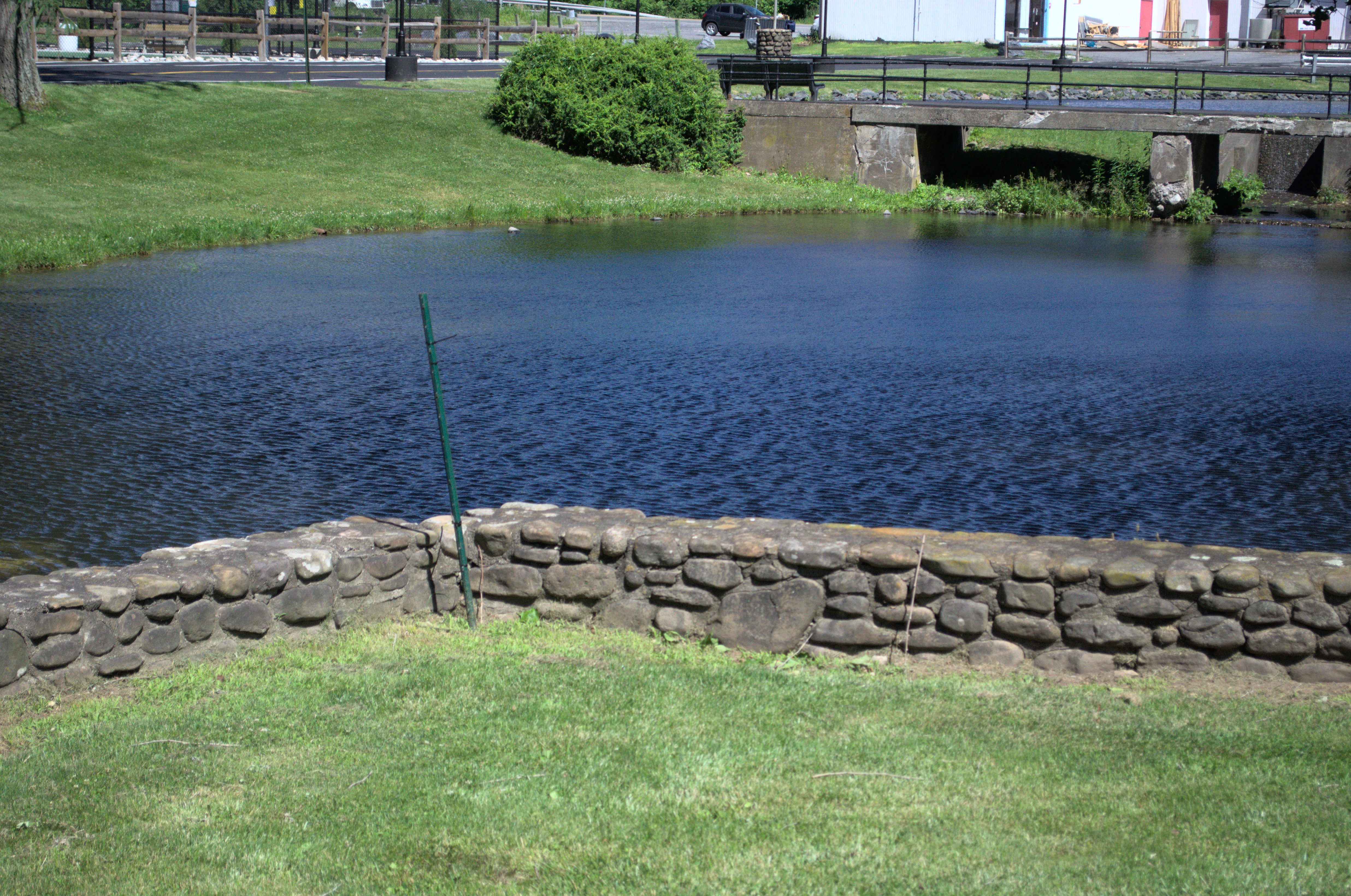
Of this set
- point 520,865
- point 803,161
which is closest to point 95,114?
point 803,161

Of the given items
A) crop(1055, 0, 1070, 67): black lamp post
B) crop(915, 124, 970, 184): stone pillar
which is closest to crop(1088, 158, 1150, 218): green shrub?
crop(915, 124, 970, 184): stone pillar

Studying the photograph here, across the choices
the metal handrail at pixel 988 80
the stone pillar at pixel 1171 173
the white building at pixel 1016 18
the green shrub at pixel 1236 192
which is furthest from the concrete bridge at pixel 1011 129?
the white building at pixel 1016 18

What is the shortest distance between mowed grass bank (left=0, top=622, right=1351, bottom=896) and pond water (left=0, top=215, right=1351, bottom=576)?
3281 mm

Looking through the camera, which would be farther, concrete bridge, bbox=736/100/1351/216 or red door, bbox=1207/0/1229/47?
red door, bbox=1207/0/1229/47

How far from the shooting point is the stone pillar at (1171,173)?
32438 millimetres

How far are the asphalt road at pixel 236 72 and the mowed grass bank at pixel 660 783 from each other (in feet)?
113

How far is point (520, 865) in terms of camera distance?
450cm

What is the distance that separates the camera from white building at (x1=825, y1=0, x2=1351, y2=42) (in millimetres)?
62594

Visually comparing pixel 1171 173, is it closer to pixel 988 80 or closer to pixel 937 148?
pixel 937 148

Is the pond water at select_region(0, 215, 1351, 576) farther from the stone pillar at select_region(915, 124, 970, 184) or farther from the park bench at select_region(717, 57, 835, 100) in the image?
the park bench at select_region(717, 57, 835, 100)

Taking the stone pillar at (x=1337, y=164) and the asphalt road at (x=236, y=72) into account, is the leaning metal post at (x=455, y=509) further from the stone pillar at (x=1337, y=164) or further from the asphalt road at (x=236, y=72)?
the stone pillar at (x=1337, y=164)

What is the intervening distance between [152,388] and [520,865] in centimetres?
1030

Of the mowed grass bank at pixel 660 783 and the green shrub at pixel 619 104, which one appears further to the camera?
the green shrub at pixel 619 104

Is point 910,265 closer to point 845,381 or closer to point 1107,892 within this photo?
point 845,381
